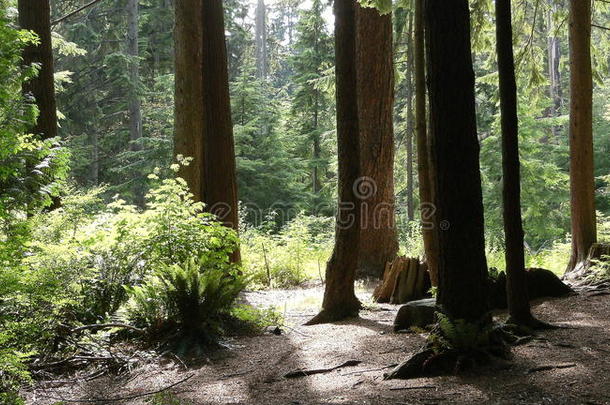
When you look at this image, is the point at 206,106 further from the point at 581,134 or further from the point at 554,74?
the point at 554,74

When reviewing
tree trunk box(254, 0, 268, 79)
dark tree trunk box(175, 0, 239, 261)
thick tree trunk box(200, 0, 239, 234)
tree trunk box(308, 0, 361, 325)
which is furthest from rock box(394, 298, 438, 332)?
tree trunk box(254, 0, 268, 79)

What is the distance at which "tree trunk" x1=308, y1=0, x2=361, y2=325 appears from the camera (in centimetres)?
732

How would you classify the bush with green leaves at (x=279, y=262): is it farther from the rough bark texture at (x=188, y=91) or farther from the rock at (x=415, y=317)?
the rock at (x=415, y=317)

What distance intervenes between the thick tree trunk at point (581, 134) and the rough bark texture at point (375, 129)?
3577 mm

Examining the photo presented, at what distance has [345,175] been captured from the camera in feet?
24.5

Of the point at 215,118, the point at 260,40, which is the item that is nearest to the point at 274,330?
the point at 215,118

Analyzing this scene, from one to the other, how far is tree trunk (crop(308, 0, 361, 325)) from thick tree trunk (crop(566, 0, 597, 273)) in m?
4.67

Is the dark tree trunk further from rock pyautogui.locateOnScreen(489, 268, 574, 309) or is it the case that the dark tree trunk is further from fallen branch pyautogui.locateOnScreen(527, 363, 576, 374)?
fallen branch pyautogui.locateOnScreen(527, 363, 576, 374)

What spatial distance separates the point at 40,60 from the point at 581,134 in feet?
31.4

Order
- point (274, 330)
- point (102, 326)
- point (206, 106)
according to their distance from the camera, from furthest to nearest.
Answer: point (206, 106) < point (274, 330) < point (102, 326)

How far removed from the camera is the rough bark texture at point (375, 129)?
37.7ft

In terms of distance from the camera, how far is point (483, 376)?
4.23m

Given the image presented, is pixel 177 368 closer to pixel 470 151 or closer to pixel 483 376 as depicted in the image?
pixel 483 376

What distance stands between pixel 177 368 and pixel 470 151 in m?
3.71
